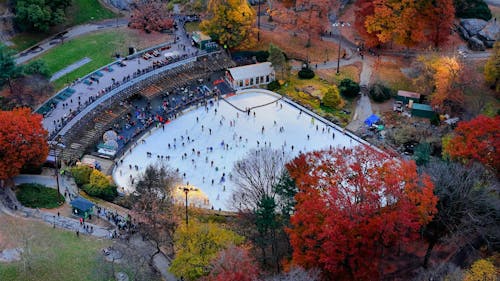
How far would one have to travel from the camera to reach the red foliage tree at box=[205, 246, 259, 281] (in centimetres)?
4384

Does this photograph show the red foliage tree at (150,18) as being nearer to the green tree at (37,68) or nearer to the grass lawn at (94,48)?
the grass lawn at (94,48)

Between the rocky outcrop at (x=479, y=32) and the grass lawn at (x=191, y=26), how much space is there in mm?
38173

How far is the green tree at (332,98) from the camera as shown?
81188mm

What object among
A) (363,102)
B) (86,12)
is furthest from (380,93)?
(86,12)

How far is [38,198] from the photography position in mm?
62594

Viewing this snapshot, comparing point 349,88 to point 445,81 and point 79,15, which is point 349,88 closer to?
point 445,81

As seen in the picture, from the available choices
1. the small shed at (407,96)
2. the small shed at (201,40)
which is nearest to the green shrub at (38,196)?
the small shed at (201,40)

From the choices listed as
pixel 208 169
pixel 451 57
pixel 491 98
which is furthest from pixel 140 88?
pixel 491 98

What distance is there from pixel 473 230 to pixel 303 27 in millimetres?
45058

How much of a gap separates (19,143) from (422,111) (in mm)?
46839

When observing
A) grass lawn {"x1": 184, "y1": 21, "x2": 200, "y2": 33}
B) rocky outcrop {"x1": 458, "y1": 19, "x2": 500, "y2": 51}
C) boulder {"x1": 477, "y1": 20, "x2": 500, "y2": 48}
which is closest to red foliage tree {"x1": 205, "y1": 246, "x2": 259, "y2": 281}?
grass lawn {"x1": 184, "y1": 21, "x2": 200, "y2": 33}

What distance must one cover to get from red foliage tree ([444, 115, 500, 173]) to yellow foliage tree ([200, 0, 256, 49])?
37.8m

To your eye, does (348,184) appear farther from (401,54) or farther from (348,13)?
(348,13)

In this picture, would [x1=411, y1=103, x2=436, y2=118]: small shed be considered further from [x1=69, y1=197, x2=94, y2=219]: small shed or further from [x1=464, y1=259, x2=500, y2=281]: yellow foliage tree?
[x1=69, y1=197, x2=94, y2=219]: small shed
